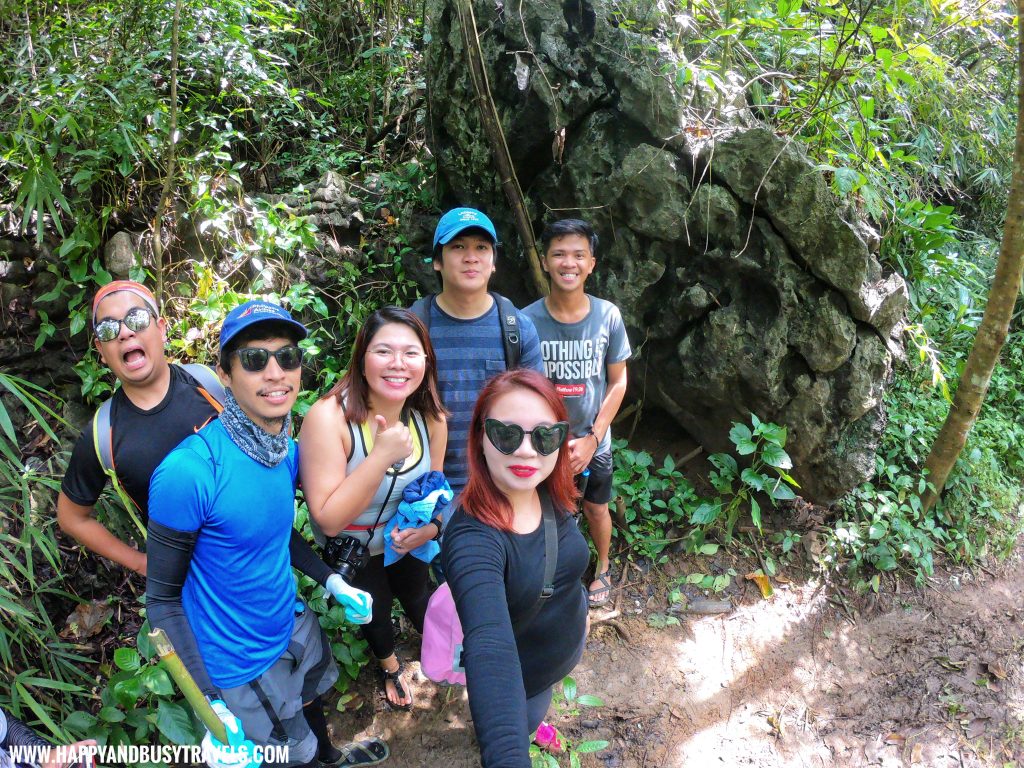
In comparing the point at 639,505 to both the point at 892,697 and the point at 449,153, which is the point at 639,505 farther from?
the point at 449,153

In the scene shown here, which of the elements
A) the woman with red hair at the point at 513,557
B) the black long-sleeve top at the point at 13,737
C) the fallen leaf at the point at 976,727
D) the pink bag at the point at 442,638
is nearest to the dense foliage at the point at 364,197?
the black long-sleeve top at the point at 13,737

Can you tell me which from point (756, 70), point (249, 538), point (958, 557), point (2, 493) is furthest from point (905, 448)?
point (2, 493)

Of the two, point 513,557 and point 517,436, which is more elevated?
point 517,436

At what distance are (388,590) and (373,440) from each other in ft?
3.25

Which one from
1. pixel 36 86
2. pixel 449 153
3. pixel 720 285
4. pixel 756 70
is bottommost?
pixel 720 285

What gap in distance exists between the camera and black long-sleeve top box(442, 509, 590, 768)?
1.49 meters

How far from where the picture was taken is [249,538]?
6.80 feet

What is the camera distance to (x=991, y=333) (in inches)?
157

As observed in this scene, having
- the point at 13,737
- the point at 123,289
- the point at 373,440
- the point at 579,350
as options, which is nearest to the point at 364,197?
the point at 579,350

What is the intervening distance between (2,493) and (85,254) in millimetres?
1772

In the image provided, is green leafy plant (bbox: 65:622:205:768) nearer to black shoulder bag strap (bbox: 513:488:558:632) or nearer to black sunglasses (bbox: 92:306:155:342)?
black sunglasses (bbox: 92:306:155:342)

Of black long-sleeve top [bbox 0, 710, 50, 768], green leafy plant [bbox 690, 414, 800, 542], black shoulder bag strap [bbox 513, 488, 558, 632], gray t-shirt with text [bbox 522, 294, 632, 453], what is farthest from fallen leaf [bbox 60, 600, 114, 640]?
green leafy plant [bbox 690, 414, 800, 542]

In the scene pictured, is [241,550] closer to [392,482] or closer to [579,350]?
[392,482]

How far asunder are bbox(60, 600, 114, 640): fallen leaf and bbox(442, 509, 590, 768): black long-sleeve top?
268 cm
